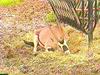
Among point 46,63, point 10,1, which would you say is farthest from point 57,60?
point 10,1

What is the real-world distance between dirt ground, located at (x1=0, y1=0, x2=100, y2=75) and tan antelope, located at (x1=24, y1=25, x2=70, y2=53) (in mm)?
135

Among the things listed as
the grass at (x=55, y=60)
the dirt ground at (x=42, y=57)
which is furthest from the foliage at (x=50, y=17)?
the grass at (x=55, y=60)

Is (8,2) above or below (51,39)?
below

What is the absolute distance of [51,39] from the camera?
8.76 m

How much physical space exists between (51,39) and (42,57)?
57 centimetres

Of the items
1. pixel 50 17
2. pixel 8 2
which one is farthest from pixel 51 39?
pixel 8 2

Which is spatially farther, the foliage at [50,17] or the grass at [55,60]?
the foliage at [50,17]

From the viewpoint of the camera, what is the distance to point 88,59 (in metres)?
7.98

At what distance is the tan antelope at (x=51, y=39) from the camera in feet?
28.3

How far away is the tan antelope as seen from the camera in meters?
8.63

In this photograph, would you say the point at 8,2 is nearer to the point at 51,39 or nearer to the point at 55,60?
the point at 51,39

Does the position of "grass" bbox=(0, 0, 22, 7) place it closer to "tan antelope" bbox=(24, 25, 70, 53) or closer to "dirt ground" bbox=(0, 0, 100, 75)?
"dirt ground" bbox=(0, 0, 100, 75)

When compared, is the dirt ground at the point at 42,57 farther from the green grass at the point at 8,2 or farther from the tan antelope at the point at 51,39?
the green grass at the point at 8,2

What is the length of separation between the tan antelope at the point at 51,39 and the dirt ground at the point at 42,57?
14cm
